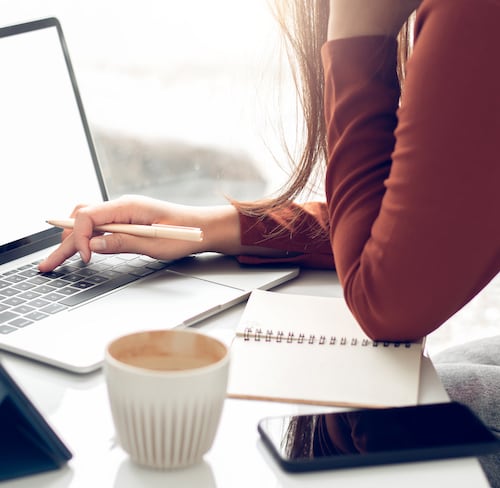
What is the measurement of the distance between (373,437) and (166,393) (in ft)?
0.49

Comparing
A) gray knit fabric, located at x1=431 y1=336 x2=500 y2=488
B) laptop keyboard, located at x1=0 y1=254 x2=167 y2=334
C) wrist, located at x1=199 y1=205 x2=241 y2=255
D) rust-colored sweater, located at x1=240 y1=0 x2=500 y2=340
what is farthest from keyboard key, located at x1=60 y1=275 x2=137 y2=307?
gray knit fabric, located at x1=431 y1=336 x2=500 y2=488

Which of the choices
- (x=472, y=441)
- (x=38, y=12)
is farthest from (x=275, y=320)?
(x=38, y=12)

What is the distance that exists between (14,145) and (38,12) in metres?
0.67

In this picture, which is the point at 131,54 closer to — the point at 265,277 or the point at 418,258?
the point at 265,277

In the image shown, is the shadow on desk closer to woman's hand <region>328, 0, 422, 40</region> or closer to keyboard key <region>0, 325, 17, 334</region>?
keyboard key <region>0, 325, 17, 334</region>

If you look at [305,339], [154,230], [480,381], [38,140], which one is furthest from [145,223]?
[480,381]

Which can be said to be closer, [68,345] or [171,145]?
[68,345]

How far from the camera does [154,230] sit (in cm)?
85

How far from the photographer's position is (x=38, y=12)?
148 centimetres

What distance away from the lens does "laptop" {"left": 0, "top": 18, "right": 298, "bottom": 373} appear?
0.69 meters

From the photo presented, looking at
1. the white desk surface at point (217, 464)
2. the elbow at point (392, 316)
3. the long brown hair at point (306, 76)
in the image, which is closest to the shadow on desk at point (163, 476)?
the white desk surface at point (217, 464)

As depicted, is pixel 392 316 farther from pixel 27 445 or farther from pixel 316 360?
pixel 27 445

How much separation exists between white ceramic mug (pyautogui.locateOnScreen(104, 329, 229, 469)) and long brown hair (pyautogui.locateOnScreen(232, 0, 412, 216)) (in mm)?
426

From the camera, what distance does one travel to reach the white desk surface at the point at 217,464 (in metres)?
0.46
